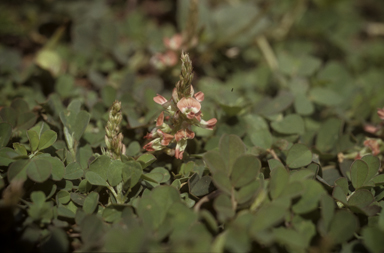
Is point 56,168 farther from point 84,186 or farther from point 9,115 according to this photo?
point 9,115

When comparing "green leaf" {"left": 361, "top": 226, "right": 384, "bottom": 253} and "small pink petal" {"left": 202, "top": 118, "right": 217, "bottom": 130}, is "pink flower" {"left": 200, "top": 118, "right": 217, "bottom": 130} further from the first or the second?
"green leaf" {"left": 361, "top": 226, "right": 384, "bottom": 253}

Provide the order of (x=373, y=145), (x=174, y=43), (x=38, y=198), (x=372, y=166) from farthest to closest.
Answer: (x=174, y=43)
(x=373, y=145)
(x=372, y=166)
(x=38, y=198)

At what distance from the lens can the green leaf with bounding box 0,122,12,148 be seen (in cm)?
121

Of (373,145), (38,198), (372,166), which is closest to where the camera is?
(38,198)

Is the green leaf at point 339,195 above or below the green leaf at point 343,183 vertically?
above

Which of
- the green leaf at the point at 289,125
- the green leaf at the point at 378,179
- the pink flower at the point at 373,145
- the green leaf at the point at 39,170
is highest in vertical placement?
the green leaf at the point at 39,170

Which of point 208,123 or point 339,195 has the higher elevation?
point 208,123

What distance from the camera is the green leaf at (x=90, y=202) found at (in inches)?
43.6

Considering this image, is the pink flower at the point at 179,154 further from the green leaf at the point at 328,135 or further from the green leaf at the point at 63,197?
the green leaf at the point at 328,135

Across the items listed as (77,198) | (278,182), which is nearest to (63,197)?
(77,198)

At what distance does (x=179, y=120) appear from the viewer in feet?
4.05

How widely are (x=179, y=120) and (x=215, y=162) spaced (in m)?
0.23

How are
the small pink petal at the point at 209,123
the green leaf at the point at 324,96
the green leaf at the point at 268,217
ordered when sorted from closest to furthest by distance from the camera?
the green leaf at the point at 268,217 < the small pink petal at the point at 209,123 < the green leaf at the point at 324,96

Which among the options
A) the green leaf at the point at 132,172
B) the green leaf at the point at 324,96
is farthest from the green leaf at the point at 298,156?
the green leaf at the point at 324,96
